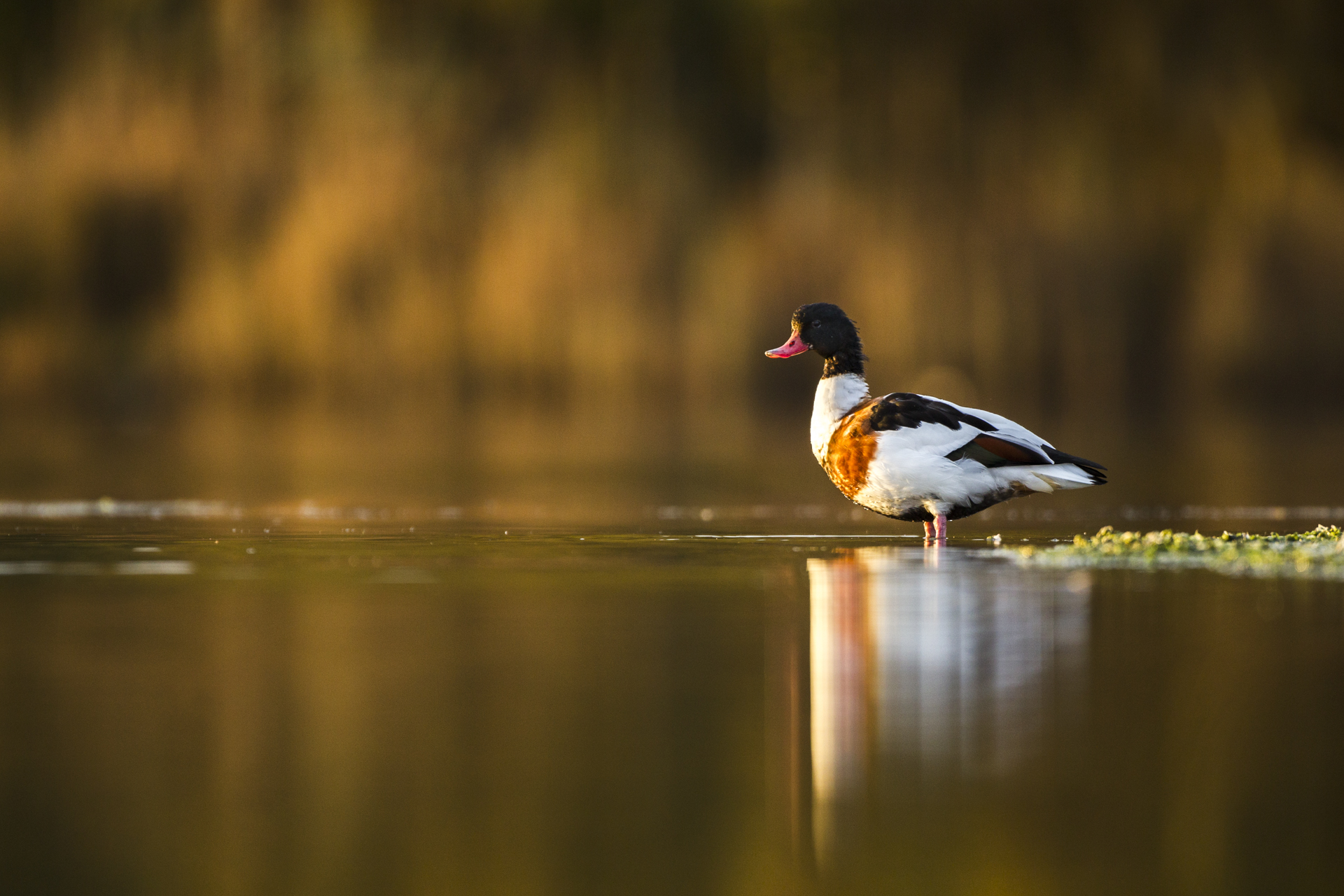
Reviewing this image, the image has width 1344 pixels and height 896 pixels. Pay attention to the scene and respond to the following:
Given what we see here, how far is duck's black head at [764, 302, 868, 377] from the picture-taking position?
10.1 m

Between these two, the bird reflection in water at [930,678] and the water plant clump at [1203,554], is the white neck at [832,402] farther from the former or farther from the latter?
the bird reflection in water at [930,678]

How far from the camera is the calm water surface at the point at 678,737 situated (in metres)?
3.36

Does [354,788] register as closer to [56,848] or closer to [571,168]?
[56,848]

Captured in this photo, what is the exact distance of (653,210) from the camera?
35594mm

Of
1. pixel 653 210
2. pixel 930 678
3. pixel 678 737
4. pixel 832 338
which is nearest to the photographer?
pixel 678 737

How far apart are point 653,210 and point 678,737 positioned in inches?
1252

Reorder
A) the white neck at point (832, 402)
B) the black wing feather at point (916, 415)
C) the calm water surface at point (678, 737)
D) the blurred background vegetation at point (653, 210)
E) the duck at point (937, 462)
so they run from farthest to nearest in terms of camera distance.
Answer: the blurred background vegetation at point (653, 210) → the white neck at point (832, 402) → the black wing feather at point (916, 415) → the duck at point (937, 462) → the calm water surface at point (678, 737)

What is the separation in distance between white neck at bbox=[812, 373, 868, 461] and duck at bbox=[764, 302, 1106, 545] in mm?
170

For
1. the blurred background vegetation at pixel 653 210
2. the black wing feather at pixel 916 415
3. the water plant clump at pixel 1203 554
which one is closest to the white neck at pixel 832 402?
the black wing feather at pixel 916 415

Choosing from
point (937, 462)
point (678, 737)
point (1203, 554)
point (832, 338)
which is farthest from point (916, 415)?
point (678, 737)

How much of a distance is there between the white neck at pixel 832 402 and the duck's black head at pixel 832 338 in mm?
82

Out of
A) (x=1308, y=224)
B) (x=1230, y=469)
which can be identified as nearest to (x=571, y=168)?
(x=1308, y=224)

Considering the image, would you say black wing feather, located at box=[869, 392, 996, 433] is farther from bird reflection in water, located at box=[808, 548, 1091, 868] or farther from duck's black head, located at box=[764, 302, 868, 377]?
bird reflection in water, located at box=[808, 548, 1091, 868]

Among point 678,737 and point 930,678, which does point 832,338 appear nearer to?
point 930,678
